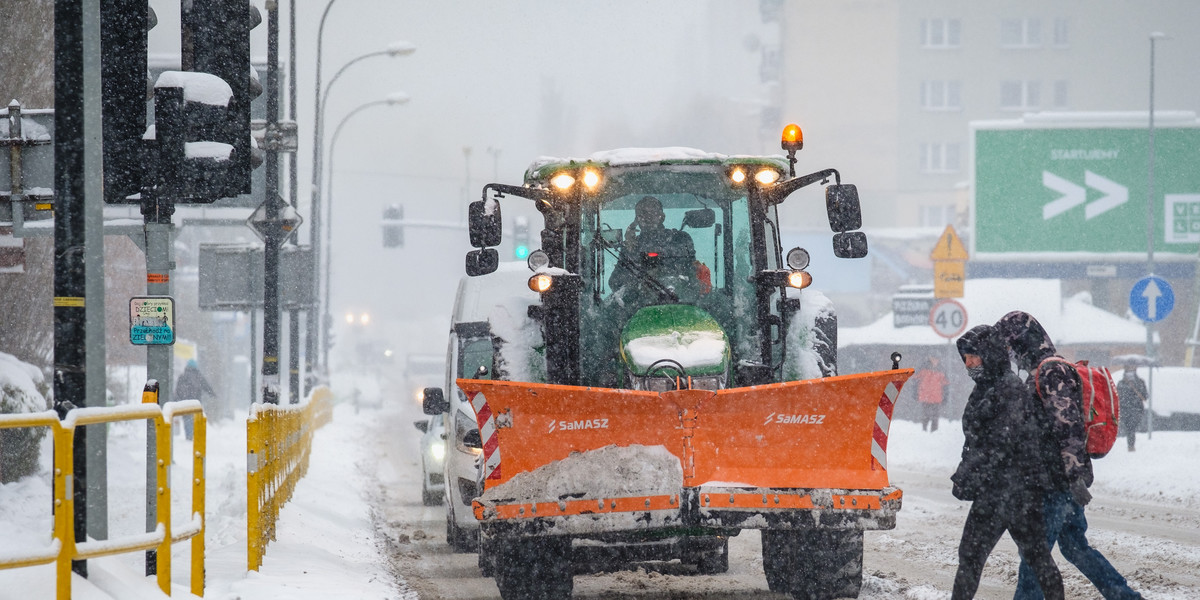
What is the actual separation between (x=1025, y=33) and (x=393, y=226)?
42540mm

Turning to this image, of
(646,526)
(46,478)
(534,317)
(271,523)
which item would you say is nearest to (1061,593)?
(646,526)

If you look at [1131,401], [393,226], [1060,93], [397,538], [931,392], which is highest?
[1060,93]

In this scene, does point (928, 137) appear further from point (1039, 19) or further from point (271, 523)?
point (271, 523)

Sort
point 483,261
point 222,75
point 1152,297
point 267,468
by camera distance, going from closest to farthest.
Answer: point 483,261 < point 222,75 < point 267,468 < point 1152,297

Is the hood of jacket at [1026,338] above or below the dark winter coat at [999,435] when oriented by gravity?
above

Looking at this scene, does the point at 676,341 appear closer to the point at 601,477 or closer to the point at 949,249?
the point at 601,477

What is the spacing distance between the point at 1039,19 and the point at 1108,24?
12.4 ft

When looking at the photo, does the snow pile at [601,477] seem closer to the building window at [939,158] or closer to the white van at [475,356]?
the white van at [475,356]

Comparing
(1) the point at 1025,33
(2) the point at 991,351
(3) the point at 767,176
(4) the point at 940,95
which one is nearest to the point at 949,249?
(3) the point at 767,176

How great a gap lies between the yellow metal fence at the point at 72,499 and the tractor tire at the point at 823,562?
11.8 ft

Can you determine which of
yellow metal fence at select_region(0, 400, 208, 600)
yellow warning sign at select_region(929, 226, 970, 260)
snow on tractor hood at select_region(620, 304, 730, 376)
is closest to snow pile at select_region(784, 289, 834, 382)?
snow on tractor hood at select_region(620, 304, 730, 376)

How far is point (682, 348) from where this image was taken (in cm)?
770

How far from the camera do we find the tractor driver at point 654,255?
8.62m

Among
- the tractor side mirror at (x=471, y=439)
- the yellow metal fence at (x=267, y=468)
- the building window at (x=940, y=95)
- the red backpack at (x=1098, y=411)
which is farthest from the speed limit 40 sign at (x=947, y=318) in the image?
the building window at (x=940, y=95)
